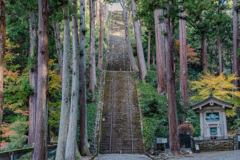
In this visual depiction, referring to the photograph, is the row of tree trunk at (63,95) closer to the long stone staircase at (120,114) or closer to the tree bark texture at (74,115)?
the tree bark texture at (74,115)

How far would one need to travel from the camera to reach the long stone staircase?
52.2 ft

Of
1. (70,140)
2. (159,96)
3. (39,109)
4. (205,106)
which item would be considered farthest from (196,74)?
(39,109)

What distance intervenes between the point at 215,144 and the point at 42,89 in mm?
9729

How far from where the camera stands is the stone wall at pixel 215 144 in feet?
43.1

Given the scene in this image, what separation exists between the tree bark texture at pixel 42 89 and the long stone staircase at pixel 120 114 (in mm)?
8407

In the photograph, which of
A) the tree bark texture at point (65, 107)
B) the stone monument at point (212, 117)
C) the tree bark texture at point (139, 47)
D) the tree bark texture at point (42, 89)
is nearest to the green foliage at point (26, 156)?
the tree bark texture at point (65, 107)

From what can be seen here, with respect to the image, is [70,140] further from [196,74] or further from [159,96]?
[196,74]

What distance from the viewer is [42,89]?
7.51 metres

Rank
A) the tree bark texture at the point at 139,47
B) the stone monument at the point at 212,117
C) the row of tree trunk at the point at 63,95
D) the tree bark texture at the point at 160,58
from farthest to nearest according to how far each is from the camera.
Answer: the tree bark texture at the point at 139,47 < the tree bark texture at the point at 160,58 < the stone monument at the point at 212,117 < the row of tree trunk at the point at 63,95

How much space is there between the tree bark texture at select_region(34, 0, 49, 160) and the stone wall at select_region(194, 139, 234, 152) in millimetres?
8703

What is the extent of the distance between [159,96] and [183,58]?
3859 millimetres

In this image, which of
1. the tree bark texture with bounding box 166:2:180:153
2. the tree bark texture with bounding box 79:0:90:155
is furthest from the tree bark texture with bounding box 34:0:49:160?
the tree bark texture with bounding box 166:2:180:153

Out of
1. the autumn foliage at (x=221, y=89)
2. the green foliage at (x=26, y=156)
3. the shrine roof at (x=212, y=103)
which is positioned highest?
the autumn foliage at (x=221, y=89)

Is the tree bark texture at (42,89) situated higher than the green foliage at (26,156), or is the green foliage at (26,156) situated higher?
the tree bark texture at (42,89)
